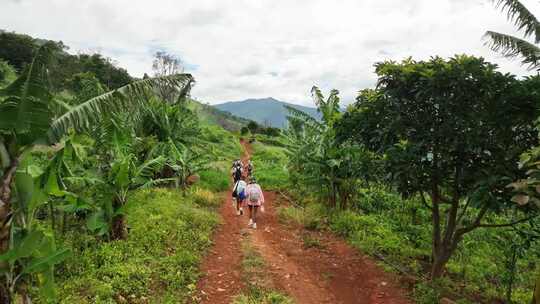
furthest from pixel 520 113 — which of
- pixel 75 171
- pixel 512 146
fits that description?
pixel 75 171

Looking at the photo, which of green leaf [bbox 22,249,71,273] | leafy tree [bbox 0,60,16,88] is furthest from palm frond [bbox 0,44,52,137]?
leafy tree [bbox 0,60,16,88]

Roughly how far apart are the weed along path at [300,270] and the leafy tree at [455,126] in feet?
6.84

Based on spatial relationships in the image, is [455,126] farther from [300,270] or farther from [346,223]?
[346,223]

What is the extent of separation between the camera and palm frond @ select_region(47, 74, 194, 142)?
16.0 ft

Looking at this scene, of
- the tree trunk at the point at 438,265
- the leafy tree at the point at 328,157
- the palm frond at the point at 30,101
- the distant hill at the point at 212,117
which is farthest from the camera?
the distant hill at the point at 212,117

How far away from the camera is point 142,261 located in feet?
26.0

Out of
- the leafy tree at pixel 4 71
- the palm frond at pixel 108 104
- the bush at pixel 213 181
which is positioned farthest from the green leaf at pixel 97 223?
the leafy tree at pixel 4 71

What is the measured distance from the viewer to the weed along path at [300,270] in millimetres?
7398

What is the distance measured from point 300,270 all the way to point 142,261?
3.18 meters

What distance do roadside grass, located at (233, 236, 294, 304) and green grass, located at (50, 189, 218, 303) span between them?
0.97 m

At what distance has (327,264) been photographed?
9109 millimetres

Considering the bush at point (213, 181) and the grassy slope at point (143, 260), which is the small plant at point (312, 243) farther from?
the bush at point (213, 181)

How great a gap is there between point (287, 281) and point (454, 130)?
4056 millimetres

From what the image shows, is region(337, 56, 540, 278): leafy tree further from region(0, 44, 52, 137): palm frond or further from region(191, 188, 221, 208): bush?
region(191, 188, 221, 208): bush
